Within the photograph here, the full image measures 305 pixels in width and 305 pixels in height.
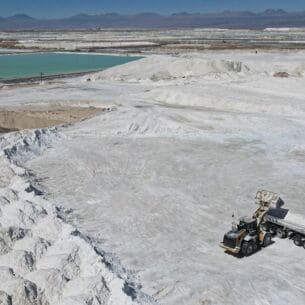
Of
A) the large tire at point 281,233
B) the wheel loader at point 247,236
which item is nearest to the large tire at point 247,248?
the wheel loader at point 247,236

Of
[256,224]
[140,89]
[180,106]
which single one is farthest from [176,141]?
[140,89]

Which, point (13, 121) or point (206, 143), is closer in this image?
point (206, 143)

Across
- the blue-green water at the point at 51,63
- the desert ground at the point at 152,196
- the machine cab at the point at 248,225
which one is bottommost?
the blue-green water at the point at 51,63

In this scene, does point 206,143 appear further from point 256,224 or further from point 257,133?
point 256,224

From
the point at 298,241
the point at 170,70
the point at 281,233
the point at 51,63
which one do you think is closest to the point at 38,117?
the point at 170,70

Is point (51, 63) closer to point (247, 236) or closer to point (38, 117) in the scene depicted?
point (38, 117)

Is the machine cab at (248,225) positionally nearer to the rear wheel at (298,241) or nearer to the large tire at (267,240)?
the large tire at (267,240)
